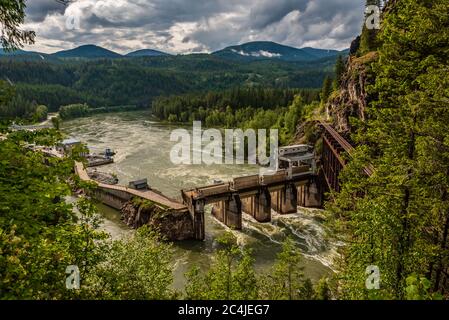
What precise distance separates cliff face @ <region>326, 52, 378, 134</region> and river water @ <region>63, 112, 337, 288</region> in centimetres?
1598

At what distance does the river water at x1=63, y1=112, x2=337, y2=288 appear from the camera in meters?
38.9

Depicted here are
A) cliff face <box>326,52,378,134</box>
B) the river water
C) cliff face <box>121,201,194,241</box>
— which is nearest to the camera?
the river water

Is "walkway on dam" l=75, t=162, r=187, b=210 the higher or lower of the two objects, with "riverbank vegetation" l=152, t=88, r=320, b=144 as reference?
lower

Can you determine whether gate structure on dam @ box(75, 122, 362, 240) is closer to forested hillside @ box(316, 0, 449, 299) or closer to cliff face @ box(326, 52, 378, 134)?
cliff face @ box(326, 52, 378, 134)

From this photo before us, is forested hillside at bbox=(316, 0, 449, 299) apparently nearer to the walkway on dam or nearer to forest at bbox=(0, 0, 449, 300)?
forest at bbox=(0, 0, 449, 300)

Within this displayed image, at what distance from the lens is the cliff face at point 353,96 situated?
171ft

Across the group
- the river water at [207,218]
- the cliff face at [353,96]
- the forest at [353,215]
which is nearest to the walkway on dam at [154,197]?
the river water at [207,218]

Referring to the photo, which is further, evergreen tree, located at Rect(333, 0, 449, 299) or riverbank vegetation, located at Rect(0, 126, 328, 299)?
evergreen tree, located at Rect(333, 0, 449, 299)

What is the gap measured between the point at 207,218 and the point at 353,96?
29.7 m

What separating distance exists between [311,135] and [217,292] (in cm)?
6205

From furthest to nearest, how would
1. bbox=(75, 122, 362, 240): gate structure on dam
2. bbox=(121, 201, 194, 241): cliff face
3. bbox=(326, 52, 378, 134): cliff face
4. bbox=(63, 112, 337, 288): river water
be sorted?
bbox=(326, 52, 378, 134): cliff face < bbox=(75, 122, 362, 240): gate structure on dam < bbox=(121, 201, 194, 241): cliff face < bbox=(63, 112, 337, 288): river water

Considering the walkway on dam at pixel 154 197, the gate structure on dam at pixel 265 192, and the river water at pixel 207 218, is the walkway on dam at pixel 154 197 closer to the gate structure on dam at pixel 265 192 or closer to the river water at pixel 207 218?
the gate structure on dam at pixel 265 192

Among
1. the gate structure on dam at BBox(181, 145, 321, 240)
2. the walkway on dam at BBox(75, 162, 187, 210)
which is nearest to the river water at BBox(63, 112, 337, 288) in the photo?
the gate structure on dam at BBox(181, 145, 321, 240)
